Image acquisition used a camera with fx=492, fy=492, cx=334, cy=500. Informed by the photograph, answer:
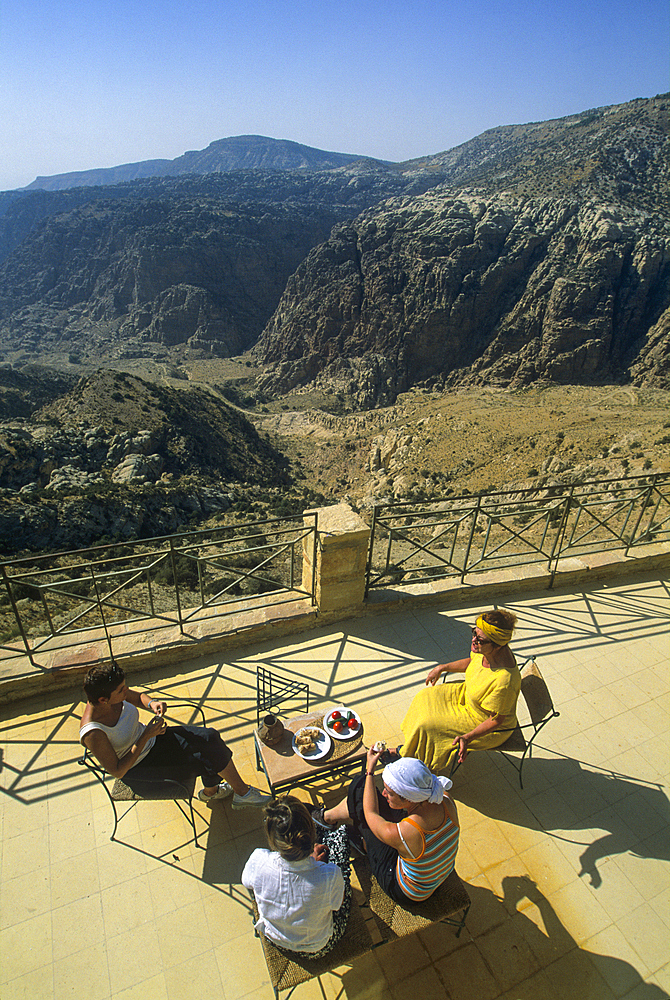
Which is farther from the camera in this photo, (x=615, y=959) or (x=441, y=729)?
(x=441, y=729)

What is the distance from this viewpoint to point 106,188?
14575 cm

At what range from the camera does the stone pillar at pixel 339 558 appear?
5016mm

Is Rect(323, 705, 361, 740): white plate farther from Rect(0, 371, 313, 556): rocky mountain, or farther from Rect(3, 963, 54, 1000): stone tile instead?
Rect(0, 371, 313, 556): rocky mountain

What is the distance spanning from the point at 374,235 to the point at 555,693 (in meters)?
68.8

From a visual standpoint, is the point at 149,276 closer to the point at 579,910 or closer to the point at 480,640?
the point at 480,640

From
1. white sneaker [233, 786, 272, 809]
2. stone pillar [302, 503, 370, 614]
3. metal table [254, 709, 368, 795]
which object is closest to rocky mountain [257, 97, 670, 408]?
stone pillar [302, 503, 370, 614]

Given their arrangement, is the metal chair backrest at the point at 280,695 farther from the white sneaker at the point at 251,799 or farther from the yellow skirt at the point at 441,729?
the yellow skirt at the point at 441,729

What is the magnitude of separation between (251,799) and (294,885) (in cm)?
142

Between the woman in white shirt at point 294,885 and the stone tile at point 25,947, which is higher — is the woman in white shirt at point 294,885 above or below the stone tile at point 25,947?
above

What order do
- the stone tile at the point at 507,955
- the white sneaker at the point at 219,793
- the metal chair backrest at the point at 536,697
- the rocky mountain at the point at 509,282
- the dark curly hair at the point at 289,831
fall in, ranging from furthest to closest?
the rocky mountain at the point at 509,282 < the metal chair backrest at the point at 536,697 < the white sneaker at the point at 219,793 < the stone tile at the point at 507,955 < the dark curly hair at the point at 289,831

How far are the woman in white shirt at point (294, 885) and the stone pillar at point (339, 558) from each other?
2887 millimetres

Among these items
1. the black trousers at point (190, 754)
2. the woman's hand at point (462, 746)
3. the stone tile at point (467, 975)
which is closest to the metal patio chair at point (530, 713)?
the woman's hand at point (462, 746)

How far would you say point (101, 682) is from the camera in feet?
9.77

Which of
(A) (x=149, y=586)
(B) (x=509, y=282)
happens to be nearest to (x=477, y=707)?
(A) (x=149, y=586)
